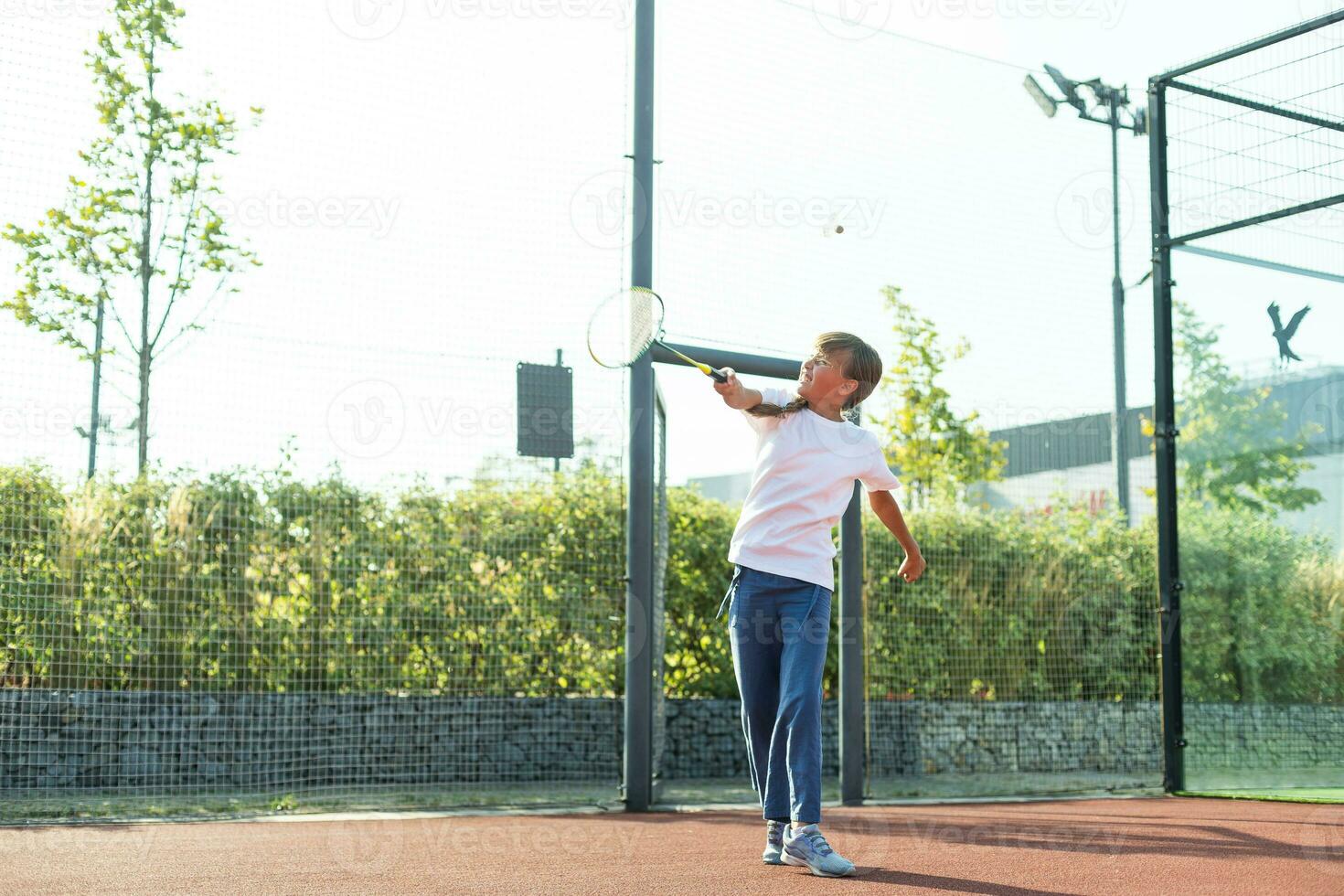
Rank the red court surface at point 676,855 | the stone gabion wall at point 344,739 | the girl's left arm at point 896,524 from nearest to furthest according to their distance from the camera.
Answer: the red court surface at point 676,855
the girl's left arm at point 896,524
the stone gabion wall at point 344,739

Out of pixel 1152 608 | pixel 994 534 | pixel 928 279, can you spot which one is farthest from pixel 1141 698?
pixel 928 279

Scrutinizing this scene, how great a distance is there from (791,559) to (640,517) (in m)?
1.99

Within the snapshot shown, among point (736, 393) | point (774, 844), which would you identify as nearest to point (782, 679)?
point (774, 844)

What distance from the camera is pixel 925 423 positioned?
474 inches

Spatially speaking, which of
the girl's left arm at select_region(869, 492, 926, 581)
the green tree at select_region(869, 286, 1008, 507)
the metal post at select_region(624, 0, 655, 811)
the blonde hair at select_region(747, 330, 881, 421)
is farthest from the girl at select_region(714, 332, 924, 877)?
the green tree at select_region(869, 286, 1008, 507)

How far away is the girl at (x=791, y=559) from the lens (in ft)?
11.9

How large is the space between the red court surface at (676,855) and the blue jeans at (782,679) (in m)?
0.24

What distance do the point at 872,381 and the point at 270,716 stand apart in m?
3.99

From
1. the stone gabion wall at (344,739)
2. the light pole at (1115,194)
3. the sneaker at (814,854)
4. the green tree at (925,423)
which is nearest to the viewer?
the sneaker at (814,854)

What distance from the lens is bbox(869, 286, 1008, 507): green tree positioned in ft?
38.2

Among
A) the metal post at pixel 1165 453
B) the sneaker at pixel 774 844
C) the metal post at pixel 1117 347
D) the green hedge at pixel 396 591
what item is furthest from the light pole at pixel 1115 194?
the sneaker at pixel 774 844

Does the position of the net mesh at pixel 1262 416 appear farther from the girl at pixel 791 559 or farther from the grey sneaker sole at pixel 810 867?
the grey sneaker sole at pixel 810 867

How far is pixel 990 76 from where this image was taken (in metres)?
7.60

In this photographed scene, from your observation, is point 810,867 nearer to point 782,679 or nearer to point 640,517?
point 782,679
